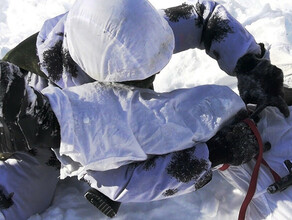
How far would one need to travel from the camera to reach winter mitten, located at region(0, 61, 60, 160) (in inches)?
25.5

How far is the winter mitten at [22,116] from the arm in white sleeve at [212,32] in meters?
0.50

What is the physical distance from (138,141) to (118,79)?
0.13 metres

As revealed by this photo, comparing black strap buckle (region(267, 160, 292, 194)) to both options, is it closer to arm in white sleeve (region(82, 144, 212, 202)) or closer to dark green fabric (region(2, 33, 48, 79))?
arm in white sleeve (region(82, 144, 212, 202))

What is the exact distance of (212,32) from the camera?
3.45ft

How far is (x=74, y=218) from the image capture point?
1.08 metres

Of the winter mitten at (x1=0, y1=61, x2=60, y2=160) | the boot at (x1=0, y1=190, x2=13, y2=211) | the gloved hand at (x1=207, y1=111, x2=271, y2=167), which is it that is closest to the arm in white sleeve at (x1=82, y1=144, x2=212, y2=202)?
the gloved hand at (x1=207, y1=111, x2=271, y2=167)

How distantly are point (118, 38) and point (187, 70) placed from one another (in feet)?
2.77

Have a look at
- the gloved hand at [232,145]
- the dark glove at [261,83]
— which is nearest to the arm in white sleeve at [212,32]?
the dark glove at [261,83]

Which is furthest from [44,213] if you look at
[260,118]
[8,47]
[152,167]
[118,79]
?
[8,47]

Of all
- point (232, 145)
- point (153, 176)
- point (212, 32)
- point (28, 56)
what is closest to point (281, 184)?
point (232, 145)

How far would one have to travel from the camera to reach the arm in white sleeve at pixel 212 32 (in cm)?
103

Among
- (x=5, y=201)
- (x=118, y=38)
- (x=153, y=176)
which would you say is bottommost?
(x=5, y=201)

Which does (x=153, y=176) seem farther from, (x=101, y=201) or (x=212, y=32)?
(x=212, y=32)

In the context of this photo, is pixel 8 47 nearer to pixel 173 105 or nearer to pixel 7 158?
pixel 7 158
